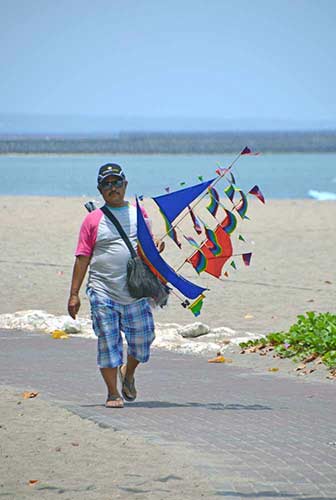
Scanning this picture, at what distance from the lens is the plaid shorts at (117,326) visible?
8258 mm

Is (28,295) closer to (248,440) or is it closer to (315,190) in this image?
(248,440)

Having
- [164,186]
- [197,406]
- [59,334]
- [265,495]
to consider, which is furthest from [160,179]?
[265,495]

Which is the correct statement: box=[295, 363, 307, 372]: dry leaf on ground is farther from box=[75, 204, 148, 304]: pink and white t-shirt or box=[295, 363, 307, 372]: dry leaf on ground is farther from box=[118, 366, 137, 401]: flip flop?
box=[75, 204, 148, 304]: pink and white t-shirt

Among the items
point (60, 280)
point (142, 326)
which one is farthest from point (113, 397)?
point (60, 280)

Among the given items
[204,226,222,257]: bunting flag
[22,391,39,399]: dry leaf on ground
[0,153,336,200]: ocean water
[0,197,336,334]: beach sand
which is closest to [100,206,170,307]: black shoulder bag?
[204,226,222,257]: bunting flag

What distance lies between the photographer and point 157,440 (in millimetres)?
7293

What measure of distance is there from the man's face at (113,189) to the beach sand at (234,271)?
4684 millimetres

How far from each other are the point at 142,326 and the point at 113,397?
51 centimetres

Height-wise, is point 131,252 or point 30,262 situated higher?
point 131,252

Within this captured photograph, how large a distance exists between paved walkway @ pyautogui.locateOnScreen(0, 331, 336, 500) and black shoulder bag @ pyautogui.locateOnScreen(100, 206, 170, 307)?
780 mm

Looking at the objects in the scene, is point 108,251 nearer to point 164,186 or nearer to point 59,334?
point 59,334

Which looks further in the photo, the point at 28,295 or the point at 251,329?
the point at 28,295

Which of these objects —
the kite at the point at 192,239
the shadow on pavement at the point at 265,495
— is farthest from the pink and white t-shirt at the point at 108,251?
the shadow on pavement at the point at 265,495

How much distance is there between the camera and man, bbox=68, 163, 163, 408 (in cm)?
823
